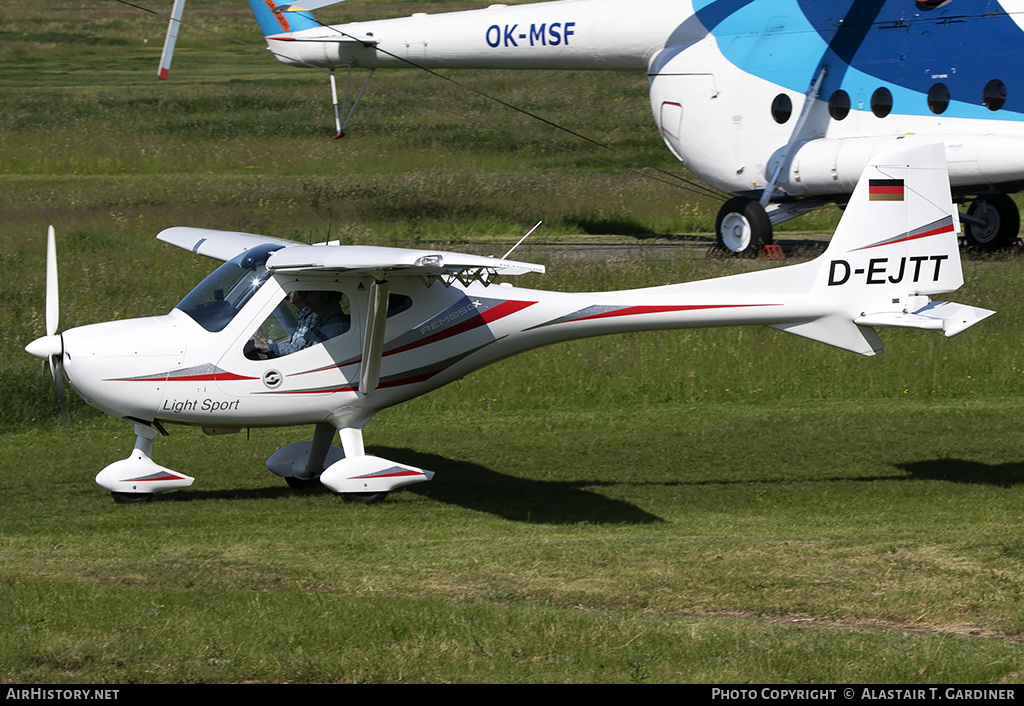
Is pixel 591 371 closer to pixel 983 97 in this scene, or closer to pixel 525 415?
pixel 525 415

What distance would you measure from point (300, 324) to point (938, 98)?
12.6 meters

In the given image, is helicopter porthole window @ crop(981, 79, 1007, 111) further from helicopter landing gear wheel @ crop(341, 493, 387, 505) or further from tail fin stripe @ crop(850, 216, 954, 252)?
helicopter landing gear wheel @ crop(341, 493, 387, 505)

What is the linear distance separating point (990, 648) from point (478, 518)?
4493 mm

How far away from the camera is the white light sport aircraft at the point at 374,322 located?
9383 mm

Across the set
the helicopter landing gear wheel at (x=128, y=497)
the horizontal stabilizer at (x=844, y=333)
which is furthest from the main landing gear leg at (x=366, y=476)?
the horizontal stabilizer at (x=844, y=333)

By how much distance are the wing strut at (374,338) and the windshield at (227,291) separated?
98 centimetres

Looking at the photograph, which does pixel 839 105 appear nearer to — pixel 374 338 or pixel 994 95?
pixel 994 95

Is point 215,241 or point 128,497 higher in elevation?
point 215,241

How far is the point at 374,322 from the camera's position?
949 centimetres

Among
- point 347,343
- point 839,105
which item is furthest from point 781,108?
point 347,343

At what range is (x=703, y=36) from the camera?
20.4m

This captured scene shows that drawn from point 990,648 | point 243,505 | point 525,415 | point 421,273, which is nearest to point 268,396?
point 243,505

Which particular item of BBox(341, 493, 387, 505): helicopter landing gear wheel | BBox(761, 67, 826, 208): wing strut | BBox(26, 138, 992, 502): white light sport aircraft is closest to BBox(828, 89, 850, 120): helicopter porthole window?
BBox(761, 67, 826, 208): wing strut

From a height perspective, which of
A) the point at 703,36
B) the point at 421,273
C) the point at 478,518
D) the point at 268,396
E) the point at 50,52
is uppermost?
the point at 50,52
